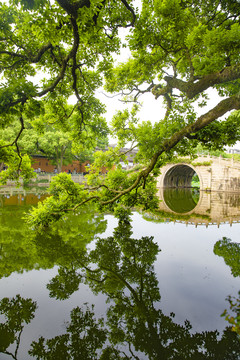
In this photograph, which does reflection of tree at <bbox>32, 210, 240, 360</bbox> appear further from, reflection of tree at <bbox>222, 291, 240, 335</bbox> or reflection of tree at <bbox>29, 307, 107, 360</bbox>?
reflection of tree at <bbox>222, 291, 240, 335</bbox>

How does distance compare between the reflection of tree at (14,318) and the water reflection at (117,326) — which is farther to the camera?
the reflection of tree at (14,318)

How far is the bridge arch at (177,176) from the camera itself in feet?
124

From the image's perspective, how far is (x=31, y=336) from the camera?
2760 mm

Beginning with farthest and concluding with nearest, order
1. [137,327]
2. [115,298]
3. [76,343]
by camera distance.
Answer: [115,298] → [137,327] → [76,343]

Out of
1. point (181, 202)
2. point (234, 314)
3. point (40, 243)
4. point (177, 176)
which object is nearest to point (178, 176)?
point (177, 176)

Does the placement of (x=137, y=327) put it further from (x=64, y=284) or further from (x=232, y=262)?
(x=232, y=262)

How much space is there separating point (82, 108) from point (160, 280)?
6.27m

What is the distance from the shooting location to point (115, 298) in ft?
12.0

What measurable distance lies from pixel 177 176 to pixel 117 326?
43.4 metres

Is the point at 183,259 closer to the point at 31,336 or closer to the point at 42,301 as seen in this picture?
the point at 42,301

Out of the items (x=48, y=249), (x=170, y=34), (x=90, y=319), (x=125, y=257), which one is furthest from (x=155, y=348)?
(x=170, y=34)

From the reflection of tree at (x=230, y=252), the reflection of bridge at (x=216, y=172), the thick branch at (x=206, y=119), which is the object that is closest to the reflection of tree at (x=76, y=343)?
the reflection of tree at (x=230, y=252)

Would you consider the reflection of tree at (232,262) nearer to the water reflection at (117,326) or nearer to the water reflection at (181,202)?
the water reflection at (117,326)

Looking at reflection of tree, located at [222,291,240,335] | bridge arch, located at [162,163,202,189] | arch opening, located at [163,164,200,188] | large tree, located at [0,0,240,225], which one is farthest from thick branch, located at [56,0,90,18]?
arch opening, located at [163,164,200,188]
